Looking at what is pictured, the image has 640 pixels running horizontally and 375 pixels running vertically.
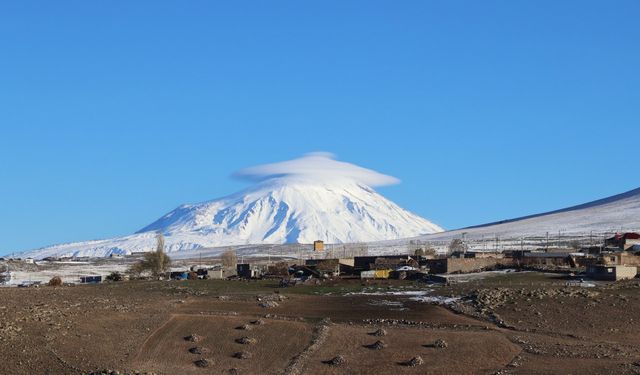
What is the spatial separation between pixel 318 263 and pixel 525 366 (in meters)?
53.3

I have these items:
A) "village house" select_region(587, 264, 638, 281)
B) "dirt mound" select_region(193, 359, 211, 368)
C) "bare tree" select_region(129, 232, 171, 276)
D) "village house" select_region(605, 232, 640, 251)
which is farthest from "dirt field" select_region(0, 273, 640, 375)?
"bare tree" select_region(129, 232, 171, 276)

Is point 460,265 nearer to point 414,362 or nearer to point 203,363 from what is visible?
point 414,362

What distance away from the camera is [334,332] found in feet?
159

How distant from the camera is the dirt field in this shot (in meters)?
42.5

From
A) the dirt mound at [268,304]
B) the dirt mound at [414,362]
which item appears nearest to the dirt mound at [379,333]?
the dirt mound at [414,362]

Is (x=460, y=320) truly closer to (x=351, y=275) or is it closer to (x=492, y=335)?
(x=492, y=335)

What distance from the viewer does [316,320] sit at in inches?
2039

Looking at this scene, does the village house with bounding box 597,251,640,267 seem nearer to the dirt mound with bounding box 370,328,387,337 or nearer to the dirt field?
the dirt field

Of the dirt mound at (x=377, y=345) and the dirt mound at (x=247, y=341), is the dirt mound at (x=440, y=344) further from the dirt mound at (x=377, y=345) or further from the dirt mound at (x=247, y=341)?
the dirt mound at (x=247, y=341)

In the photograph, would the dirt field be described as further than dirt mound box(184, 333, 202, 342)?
No

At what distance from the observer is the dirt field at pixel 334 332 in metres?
42.5

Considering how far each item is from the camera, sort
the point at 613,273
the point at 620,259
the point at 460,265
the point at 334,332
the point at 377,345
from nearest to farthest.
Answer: the point at 377,345 → the point at 334,332 → the point at 613,273 → the point at 460,265 → the point at 620,259

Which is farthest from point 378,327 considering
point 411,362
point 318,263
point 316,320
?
point 318,263

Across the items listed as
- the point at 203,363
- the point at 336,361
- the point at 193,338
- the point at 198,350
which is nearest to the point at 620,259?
the point at 336,361
